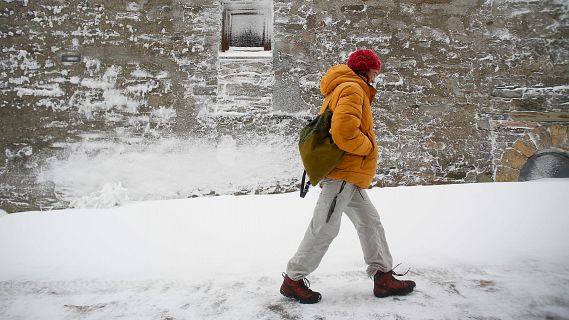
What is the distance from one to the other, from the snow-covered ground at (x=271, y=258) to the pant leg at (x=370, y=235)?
20 cm

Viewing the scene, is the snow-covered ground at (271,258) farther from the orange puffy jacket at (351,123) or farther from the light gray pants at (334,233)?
the orange puffy jacket at (351,123)

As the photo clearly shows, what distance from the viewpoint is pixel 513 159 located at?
183 inches

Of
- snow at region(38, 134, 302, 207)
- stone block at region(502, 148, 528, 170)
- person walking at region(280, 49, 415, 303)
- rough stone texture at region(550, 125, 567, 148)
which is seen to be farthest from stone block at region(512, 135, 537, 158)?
person walking at region(280, 49, 415, 303)

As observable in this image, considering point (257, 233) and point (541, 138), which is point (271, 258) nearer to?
point (257, 233)

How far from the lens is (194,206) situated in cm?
396

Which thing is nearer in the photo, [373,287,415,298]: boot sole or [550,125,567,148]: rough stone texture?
[373,287,415,298]: boot sole

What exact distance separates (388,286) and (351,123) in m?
0.96

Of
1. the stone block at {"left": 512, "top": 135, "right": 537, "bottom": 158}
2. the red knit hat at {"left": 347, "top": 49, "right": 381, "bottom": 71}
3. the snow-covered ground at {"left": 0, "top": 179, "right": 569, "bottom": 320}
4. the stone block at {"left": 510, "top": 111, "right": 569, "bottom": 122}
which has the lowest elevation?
the snow-covered ground at {"left": 0, "top": 179, "right": 569, "bottom": 320}

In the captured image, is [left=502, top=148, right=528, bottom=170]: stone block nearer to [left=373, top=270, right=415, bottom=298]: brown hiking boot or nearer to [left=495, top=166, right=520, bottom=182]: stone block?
[left=495, top=166, right=520, bottom=182]: stone block

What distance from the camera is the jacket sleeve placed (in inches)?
74.5

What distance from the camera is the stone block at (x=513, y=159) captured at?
4.62 metres

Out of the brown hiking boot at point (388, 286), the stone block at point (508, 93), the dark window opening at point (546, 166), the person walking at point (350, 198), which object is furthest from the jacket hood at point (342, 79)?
the dark window opening at point (546, 166)

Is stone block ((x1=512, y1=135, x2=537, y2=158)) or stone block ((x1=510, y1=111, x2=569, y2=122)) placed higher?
stone block ((x1=510, y1=111, x2=569, y2=122))

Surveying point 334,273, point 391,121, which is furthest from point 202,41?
point 334,273
